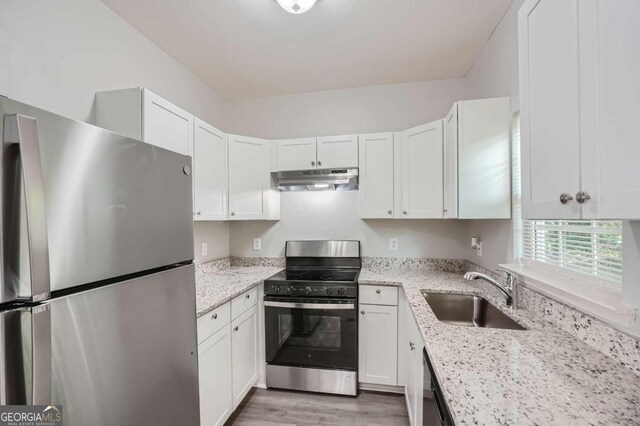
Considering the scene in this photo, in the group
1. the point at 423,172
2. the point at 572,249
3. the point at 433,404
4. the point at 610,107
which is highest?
the point at 423,172

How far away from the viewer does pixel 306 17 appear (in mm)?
1701

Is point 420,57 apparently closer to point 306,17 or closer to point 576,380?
point 306,17

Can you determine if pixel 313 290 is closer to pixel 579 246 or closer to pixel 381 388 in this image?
pixel 381 388

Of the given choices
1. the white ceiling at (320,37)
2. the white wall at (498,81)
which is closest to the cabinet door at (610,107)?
the white wall at (498,81)

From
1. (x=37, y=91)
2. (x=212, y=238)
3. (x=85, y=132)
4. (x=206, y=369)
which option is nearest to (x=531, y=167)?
(x=85, y=132)

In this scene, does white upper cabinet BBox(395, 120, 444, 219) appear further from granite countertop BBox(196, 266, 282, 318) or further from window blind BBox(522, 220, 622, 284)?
granite countertop BBox(196, 266, 282, 318)

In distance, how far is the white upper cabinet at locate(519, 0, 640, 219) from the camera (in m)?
0.57

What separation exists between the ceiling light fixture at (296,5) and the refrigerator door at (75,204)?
115 centimetres

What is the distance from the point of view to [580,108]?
70cm

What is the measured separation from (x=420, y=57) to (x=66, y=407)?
2773 millimetres

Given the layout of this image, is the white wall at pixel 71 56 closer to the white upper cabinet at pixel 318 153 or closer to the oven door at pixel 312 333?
the white upper cabinet at pixel 318 153

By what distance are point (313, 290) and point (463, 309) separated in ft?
3.57

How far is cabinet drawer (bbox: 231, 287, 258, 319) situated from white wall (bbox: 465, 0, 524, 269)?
6.11 feet

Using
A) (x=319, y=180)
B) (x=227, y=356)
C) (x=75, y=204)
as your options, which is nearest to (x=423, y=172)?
(x=319, y=180)
